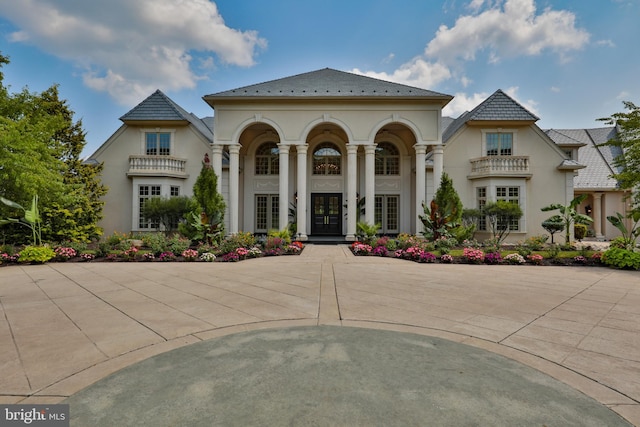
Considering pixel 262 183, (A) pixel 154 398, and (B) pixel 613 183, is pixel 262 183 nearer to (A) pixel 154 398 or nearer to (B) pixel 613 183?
(A) pixel 154 398

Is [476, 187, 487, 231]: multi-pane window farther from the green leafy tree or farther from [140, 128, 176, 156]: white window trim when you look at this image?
[140, 128, 176, 156]: white window trim

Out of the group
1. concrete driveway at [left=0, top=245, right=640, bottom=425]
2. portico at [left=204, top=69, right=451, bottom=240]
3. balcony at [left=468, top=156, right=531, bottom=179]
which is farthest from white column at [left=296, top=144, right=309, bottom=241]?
balcony at [left=468, top=156, right=531, bottom=179]

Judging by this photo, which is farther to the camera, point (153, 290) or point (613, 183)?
point (613, 183)

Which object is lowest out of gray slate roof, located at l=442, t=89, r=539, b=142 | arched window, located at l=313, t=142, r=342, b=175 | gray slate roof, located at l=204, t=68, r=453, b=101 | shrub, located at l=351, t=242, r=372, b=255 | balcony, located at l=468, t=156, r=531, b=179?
shrub, located at l=351, t=242, r=372, b=255

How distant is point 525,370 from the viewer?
9.92 ft

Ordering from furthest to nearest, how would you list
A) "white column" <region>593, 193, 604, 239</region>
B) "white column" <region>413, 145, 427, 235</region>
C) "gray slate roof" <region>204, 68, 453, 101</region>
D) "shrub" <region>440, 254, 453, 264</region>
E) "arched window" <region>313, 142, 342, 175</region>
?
"white column" <region>593, 193, 604, 239</region>, "arched window" <region>313, 142, 342, 175</region>, "white column" <region>413, 145, 427, 235</region>, "gray slate roof" <region>204, 68, 453, 101</region>, "shrub" <region>440, 254, 453, 264</region>

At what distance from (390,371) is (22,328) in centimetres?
501

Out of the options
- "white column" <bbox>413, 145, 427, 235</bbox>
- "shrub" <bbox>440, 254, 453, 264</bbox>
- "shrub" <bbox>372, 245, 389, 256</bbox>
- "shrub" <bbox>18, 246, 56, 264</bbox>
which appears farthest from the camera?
"white column" <bbox>413, 145, 427, 235</bbox>

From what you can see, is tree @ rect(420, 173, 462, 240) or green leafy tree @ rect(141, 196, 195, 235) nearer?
tree @ rect(420, 173, 462, 240)

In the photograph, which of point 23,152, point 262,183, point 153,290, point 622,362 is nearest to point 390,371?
point 622,362

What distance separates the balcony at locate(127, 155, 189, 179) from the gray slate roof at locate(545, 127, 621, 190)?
2549cm

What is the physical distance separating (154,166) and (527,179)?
22.5 meters

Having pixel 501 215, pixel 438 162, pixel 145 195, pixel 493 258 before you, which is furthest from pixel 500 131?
pixel 145 195

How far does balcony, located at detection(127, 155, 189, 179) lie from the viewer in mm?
18078
